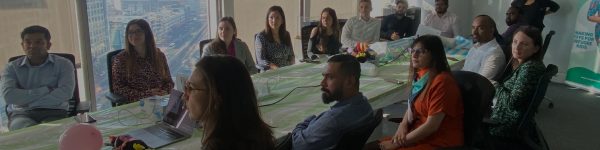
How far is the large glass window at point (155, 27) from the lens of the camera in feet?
12.9

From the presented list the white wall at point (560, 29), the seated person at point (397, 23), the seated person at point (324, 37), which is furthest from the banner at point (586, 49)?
the seated person at point (324, 37)

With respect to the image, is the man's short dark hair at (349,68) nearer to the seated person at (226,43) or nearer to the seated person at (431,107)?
the seated person at (431,107)

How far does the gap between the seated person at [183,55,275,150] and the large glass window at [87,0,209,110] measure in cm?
229

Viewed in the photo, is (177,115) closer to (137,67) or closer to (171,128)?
(171,128)

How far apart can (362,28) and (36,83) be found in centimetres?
309

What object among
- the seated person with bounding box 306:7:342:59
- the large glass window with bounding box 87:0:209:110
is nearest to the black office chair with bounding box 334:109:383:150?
the large glass window with bounding box 87:0:209:110

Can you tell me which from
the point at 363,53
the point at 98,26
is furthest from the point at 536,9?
the point at 98,26

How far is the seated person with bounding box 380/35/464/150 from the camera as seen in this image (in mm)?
2146

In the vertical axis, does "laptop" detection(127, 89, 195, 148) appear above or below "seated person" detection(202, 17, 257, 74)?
below

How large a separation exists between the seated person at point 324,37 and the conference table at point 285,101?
2.10ft

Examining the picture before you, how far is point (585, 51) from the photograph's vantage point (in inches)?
210

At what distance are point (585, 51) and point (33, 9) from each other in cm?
538

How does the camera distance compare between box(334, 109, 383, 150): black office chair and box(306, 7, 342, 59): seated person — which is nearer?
box(334, 109, 383, 150): black office chair

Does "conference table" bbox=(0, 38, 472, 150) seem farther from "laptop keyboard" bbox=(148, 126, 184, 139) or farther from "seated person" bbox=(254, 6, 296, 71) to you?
"seated person" bbox=(254, 6, 296, 71)
